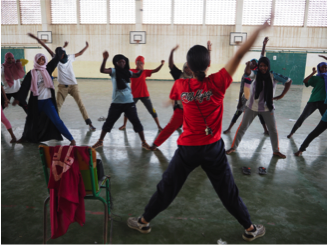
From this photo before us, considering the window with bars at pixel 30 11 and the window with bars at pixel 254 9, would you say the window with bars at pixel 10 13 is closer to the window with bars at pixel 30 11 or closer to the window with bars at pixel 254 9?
the window with bars at pixel 30 11

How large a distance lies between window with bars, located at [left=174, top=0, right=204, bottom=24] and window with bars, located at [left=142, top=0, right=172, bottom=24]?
1.56ft

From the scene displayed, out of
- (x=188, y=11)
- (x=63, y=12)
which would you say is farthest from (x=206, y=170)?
(x=63, y=12)

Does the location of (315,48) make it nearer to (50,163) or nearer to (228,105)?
(228,105)

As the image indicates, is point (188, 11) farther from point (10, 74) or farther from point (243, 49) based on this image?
point (243, 49)

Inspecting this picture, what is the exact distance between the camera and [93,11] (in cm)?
1833

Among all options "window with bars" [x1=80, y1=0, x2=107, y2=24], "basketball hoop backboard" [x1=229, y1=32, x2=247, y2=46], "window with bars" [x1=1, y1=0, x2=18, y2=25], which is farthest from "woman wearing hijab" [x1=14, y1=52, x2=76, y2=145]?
"window with bars" [x1=1, y1=0, x2=18, y2=25]

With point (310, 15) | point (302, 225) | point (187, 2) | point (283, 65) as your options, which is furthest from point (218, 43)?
point (302, 225)

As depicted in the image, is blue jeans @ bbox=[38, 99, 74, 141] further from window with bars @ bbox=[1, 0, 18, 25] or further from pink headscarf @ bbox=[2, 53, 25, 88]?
window with bars @ bbox=[1, 0, 18, 25]

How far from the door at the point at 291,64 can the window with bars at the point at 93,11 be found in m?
11.5

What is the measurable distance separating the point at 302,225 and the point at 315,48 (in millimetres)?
18366

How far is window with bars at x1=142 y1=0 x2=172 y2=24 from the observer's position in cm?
1791

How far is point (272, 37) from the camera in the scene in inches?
708

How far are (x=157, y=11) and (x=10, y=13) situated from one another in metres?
10.5

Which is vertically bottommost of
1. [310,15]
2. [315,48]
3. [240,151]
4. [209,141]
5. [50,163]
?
[240,151]
